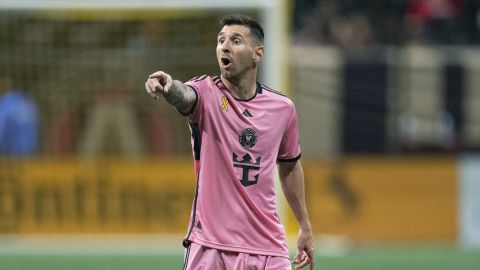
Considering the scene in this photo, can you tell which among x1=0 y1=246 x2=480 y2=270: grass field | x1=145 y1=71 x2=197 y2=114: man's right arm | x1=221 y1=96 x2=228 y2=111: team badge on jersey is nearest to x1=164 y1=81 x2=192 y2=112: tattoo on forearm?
x1=145 y1=71 x2=197 y2=114: man's right arm

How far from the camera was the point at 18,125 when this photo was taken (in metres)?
14.0

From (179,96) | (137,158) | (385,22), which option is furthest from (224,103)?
(385,22)

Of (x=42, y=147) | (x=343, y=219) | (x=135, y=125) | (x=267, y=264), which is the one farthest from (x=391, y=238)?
(x=267, y=264)

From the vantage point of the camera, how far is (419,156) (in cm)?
1464

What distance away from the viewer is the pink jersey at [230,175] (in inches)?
208

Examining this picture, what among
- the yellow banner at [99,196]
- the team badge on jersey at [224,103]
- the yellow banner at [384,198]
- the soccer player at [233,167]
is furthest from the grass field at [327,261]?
the team badge on jersey at [224,103]

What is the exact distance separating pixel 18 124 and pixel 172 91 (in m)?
9.50

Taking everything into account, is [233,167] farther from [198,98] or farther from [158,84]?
[158,84]

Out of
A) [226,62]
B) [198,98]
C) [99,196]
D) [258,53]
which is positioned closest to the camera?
[198,98]

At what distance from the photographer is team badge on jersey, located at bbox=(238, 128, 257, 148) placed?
5.34 m

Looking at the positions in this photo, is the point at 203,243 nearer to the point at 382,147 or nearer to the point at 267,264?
the point at 267,264

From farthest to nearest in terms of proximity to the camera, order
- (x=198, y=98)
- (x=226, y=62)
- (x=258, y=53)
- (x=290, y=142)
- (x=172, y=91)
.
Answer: (x=290, y=142), (x=258, y=53), (x=226, y=62), (x=198, y=98), (x=172, y=91)

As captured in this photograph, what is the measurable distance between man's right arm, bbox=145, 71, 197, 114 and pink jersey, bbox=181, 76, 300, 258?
10 cm

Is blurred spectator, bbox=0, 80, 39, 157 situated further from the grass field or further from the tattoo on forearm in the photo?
the tattoo on forearm
